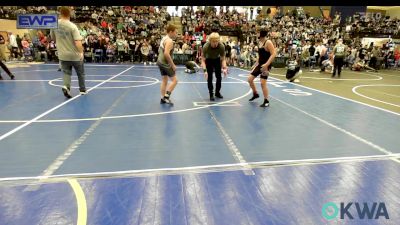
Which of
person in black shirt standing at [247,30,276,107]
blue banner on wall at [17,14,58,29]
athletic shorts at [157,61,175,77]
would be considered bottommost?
athletic shorts at [157,61,175,77]

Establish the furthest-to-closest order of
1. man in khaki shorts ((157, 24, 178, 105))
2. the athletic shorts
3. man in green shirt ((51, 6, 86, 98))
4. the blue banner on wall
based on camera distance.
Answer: the blue banner on wall
man in green shirt ((51, 6, 86, 98))
the athletic shorts
man in khaki shorts ((157, 24, 178, 105))

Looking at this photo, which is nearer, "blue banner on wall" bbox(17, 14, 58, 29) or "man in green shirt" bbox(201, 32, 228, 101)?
"man in green shirt" bbox(201, 32, 228, 101)

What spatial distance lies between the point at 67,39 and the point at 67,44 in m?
0.12

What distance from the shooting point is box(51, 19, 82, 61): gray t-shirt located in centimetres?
723

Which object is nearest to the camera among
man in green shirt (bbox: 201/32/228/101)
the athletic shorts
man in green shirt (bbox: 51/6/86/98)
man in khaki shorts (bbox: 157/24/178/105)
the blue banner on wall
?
man in khaki shorts (bbox: 157/24/178/105)

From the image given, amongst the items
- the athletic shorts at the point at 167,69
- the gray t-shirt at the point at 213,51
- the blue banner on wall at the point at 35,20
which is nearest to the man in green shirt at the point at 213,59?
the gray t-shirt at the point at 213,51

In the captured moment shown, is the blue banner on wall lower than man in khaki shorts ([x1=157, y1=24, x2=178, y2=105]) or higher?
higher

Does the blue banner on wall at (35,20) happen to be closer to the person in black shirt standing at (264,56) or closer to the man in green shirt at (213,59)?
the man in green shirt at (213,59)

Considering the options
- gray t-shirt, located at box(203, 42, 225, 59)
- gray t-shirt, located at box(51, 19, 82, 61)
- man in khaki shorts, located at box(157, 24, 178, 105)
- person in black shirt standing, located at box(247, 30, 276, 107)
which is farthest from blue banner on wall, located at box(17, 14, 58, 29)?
person in black shirt standing, located at box(247, 30, 276, 107)

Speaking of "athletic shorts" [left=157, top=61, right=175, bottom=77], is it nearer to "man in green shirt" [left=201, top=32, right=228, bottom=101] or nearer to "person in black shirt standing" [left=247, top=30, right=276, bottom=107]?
"man in green shirt" [left=201, top=32, right=228, bottom=101]

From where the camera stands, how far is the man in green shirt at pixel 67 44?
721 cm

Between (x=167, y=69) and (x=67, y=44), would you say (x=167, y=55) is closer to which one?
(x=167, y=69)

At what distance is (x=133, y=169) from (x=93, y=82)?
7.47 metres

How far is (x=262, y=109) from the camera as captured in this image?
262 inches
